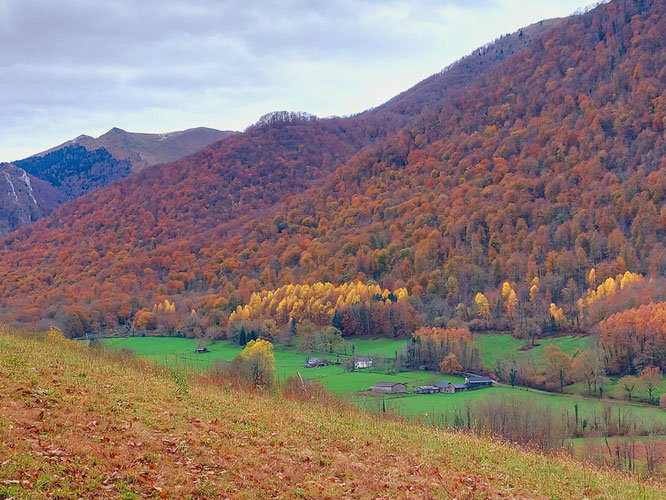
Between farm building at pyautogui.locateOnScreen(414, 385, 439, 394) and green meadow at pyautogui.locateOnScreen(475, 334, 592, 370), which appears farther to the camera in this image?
green meadow at pyautogui.locateOnScreen(475, 334, 592, 370)

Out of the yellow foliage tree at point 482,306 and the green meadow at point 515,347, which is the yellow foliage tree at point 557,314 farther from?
the yellow foliage tree at point 482,306

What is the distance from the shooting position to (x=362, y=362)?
6762 centimetres

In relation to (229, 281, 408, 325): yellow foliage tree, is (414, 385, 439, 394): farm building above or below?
below

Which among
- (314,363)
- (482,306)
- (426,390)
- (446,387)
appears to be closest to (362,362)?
(314,363)

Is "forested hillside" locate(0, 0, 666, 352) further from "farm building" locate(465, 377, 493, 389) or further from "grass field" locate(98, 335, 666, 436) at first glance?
"farm building" locate(465, 377, 493, 389)

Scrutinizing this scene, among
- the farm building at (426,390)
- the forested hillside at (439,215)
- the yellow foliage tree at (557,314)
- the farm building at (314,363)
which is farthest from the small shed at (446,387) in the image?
the yellow foliage tree at (557,314)

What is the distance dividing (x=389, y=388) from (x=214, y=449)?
43848 millimetres

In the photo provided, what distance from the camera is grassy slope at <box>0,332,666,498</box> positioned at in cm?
980

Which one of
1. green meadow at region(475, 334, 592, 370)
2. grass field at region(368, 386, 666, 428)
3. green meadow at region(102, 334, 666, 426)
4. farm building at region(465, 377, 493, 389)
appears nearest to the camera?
grass field at region(368, 386, 666, 428)

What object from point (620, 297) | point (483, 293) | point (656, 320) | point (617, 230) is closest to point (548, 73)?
point (617, 230)

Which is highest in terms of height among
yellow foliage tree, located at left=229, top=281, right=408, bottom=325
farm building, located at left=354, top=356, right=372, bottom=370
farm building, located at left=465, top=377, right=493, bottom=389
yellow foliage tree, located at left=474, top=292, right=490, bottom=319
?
yellow foliage tree, located at left=229, top=281, right=408, bottom=325

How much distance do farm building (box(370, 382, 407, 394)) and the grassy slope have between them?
120 ft

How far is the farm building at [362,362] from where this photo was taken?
66938 mm

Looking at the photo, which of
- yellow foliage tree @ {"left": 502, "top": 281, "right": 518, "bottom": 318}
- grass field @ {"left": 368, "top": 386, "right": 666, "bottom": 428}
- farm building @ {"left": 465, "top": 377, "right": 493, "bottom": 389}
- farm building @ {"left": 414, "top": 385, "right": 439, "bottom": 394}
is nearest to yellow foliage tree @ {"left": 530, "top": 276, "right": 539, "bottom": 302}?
yellow foliage tree @ {"left": 502, "top": 281, "right": 518, "bottom": 318}
